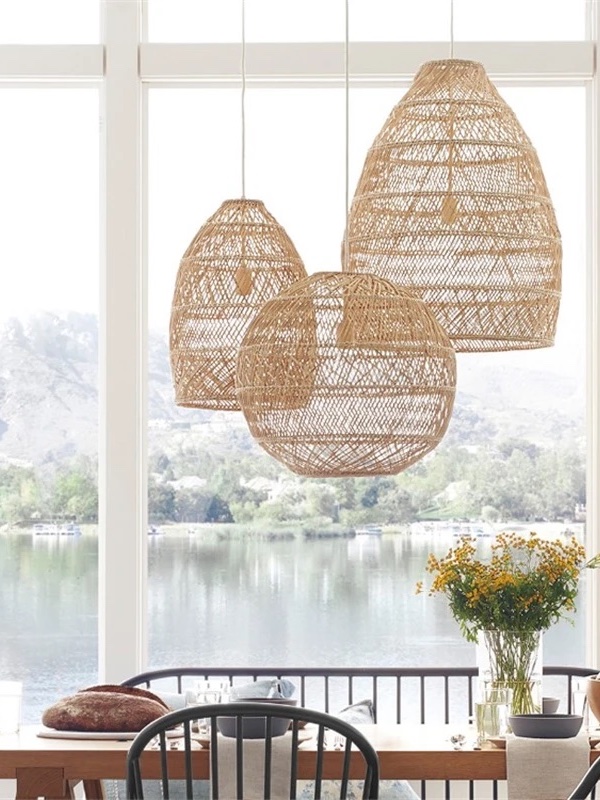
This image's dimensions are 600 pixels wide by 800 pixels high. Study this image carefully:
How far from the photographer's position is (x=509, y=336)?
2.61 metres

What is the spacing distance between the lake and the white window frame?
85mm

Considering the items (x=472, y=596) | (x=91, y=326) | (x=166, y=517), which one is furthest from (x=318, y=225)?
(x=472, y=596)

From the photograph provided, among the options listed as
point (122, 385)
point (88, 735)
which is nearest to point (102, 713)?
point (88, 735)

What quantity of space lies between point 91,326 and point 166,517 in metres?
0.74

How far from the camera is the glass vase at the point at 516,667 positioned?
3.07 metres

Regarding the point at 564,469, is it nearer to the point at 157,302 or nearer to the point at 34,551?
the point at 157,302

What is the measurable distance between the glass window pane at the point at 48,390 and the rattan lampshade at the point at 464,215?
2.15m

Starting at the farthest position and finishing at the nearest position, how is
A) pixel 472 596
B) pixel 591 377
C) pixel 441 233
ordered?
pixel 591 377
pixel 472 596
pixel 441 233

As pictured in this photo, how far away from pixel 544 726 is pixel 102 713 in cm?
101

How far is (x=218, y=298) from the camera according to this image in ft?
9.71

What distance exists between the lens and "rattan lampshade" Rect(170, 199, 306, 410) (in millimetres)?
2936

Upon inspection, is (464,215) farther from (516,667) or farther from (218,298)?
(516,667)

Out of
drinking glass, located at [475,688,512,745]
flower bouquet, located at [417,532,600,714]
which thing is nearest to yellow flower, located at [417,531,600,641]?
flower bouquet, located at [417,532,600,714]

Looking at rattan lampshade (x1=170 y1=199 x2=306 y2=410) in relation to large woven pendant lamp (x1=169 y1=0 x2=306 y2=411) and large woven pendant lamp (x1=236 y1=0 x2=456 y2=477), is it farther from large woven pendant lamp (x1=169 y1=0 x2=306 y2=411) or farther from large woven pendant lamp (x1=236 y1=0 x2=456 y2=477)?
large woven pendant lamp (x1=236 y1=0 x2=456 y2=477)
